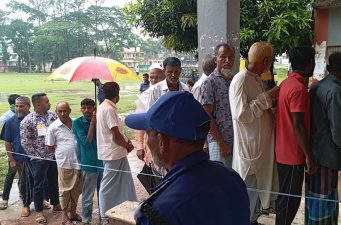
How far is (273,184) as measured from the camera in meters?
3.23

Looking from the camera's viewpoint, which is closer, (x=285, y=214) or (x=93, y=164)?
(x=285, y=214)

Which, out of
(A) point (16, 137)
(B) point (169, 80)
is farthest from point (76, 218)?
(B) point (169, 80)

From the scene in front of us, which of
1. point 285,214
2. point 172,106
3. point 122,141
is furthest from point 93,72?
point 172,106

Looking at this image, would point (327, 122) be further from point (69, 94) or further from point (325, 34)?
point (69, 94)

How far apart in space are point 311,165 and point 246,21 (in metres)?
6.11

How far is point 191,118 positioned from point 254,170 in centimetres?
208

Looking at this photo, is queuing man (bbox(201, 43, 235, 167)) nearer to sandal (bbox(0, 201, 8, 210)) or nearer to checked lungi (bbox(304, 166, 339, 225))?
checked lungi (bbox(304, 166, 339, 225))

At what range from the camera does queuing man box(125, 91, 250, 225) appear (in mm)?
1092

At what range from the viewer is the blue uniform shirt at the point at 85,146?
4129mm

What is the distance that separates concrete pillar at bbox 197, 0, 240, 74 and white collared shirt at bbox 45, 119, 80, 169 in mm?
1877

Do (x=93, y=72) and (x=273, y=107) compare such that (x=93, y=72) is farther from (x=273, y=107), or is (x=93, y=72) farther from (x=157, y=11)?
(x=157, y=11)

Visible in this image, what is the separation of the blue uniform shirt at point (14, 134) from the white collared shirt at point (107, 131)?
1.38m

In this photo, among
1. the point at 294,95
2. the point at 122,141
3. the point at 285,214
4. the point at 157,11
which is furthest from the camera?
the point at 157,11

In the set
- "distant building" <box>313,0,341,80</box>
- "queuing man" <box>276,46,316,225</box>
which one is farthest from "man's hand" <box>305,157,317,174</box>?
"distant building" <box>313,0,341,80</box>
